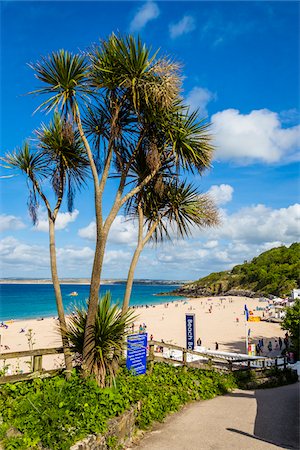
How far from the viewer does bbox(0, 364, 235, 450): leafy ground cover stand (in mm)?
4750

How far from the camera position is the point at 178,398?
818 cm

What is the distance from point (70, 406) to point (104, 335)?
1395mm

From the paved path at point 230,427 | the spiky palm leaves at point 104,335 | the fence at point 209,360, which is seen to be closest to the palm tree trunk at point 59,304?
the spiky palm leaves at point 104,335

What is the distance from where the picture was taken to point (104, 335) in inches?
259

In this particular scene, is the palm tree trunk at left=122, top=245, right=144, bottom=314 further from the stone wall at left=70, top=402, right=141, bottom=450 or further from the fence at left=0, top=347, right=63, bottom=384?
the stone wall at left=70, top=402, right=141, bottom=450

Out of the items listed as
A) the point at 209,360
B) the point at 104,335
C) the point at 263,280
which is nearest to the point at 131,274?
the point at 104,335

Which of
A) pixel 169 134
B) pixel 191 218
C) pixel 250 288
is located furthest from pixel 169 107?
pixel 250 288

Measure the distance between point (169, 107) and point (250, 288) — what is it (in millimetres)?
109661

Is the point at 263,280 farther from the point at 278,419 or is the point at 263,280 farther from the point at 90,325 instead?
the point at 90,325

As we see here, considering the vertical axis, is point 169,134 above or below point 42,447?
above

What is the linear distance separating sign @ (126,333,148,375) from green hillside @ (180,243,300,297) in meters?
75.7

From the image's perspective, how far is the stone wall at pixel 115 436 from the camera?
4.93 metres

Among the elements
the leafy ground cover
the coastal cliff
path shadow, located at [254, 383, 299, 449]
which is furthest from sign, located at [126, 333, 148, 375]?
the coastal cliff

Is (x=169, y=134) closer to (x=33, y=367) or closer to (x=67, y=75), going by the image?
(x=67, y=75)
